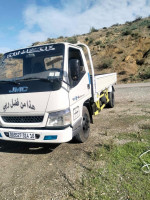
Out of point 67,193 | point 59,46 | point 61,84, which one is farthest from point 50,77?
point 67,193

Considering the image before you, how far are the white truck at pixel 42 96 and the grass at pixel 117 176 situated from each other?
0.77 m

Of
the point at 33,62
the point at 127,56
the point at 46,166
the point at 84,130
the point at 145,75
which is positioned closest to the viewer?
the point at 46,166

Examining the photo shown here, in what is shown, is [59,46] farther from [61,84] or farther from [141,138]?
[141,138]

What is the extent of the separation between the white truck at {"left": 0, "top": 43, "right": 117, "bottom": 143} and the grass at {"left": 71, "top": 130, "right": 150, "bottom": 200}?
767 millimetres

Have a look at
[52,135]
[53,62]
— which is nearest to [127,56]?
[53,62]

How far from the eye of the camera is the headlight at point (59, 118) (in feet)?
10.7

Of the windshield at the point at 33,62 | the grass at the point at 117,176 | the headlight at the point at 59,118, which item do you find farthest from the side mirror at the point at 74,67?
the grass at the point at 117,176

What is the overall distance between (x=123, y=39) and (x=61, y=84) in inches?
1014

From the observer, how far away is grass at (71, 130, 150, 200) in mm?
2555

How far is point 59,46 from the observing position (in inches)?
152

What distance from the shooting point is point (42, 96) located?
3.33 metres

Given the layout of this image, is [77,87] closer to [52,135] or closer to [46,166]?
[52,135]

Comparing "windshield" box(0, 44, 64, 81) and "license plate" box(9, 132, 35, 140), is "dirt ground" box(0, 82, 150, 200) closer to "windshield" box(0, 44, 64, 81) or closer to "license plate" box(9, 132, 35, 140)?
"license plate" box(9, 132, 35, 140)

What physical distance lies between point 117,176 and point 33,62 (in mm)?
2981
